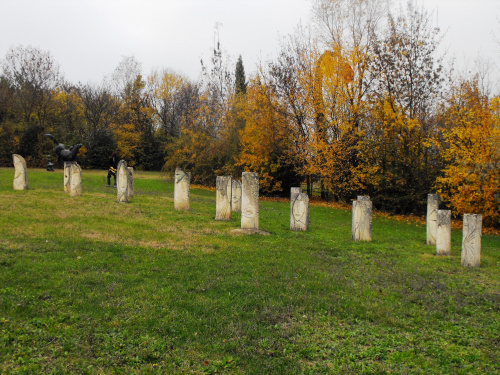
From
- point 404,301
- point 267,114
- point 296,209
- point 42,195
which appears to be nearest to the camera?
point 404,301

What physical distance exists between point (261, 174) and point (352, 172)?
688cm

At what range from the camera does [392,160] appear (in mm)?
20766

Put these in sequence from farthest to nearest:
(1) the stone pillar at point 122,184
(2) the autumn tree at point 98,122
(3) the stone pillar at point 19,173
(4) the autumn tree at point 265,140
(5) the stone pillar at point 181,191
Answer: (2) the autumn tree at point 98,122, (4) the autumn tree at point 265,140, (3) the stone pillar at point 19,173, (1) the stone pillar at point 122,184, (5) the stone pillar at point 181,191

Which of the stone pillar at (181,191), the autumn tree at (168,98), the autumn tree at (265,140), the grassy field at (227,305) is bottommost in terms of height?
the grassy field at (227,305)

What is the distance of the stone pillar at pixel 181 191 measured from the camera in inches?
574

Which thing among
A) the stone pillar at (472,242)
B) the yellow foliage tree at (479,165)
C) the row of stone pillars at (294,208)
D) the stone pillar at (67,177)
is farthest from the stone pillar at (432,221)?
the stone pillar at (67,177)

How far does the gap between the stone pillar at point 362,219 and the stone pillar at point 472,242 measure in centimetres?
283

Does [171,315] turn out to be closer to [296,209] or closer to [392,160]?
[296,209]

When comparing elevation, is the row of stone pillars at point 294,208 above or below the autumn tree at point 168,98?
below

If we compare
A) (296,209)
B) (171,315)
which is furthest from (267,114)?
(171,315)

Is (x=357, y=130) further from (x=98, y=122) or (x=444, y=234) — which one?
(x=98, y=122)

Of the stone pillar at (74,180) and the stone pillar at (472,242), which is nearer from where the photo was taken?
the stone pillar at (472,242)

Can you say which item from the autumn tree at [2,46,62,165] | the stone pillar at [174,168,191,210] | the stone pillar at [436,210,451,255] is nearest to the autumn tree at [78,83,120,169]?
the autumn tree at [2,46,62,165]

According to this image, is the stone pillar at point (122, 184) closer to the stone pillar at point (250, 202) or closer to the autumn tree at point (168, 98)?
the stone pillar at point (250, 202)
